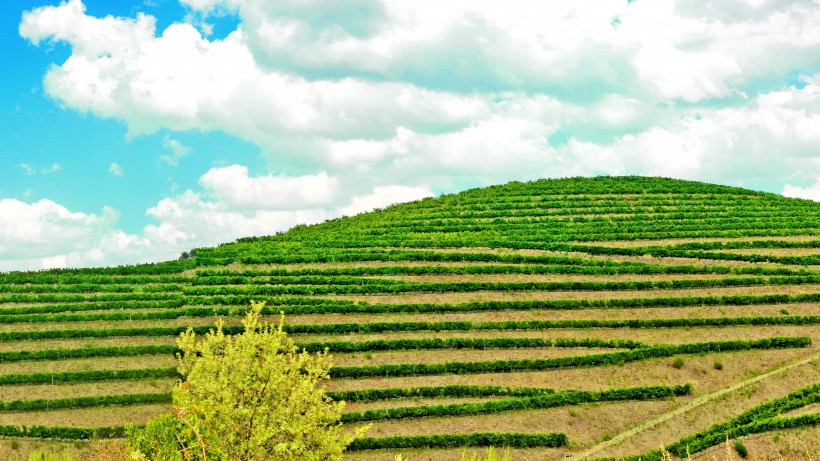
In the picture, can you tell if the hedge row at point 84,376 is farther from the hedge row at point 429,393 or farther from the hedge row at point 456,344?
the hedge row at point 429,393

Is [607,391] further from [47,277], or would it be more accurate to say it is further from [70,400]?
[47,277]

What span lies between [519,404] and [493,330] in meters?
8.47

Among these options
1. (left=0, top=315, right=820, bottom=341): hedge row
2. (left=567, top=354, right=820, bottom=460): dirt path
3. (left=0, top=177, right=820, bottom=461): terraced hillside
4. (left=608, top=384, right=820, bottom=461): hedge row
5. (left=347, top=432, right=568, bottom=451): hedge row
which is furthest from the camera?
(left=0, top=315, right=820, bottom=341): hedge row

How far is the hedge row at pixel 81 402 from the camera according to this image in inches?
1750

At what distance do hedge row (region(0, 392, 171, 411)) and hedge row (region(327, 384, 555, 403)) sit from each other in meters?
12.2

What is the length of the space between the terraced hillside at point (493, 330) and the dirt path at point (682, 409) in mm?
194

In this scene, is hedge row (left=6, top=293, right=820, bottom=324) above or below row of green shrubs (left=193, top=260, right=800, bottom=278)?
below

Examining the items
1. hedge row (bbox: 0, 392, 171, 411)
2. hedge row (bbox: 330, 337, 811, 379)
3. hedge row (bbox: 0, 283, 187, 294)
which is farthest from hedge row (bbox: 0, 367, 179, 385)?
hedge row (bbox: 0, 283, 187, 294)

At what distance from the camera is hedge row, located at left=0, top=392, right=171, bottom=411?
146ft

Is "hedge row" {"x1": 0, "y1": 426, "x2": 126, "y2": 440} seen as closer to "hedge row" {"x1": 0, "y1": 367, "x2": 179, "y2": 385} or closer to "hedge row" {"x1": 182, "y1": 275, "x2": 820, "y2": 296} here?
"hedge row" {"x1": 0, "y1": 367, "x2": 179, "y2": 385}

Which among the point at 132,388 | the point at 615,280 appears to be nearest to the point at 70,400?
the point at 132,388

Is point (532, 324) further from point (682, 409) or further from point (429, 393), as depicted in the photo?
point (682, 409)

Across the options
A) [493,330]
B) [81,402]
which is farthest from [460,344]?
[81,402]

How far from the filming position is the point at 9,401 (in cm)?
4512
